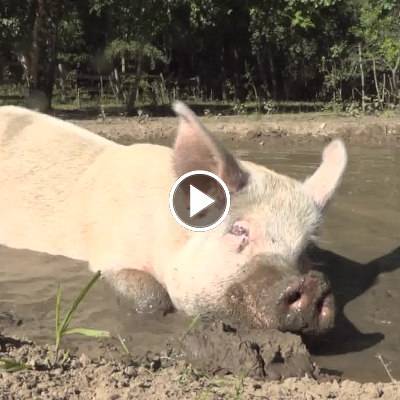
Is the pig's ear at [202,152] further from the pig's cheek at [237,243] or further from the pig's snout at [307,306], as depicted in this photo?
the pig's snout at [307,306]

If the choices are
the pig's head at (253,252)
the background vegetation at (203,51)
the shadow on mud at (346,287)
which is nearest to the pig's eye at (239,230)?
the pig's head at (253,252)

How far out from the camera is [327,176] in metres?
4.15

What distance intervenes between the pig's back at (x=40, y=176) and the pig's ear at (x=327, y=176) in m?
1.65

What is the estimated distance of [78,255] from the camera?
4902mm

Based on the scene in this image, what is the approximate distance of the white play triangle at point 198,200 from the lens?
3838 millimetres

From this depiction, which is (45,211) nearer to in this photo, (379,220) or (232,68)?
(379,220)

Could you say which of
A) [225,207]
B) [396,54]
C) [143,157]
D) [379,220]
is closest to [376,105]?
[396,54]

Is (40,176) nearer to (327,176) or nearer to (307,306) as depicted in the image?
(327,176)

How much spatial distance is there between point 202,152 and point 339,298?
1.38m

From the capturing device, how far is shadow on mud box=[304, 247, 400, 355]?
373 centimetres

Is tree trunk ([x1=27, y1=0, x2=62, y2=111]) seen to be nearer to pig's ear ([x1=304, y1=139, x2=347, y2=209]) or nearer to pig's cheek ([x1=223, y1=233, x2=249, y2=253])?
pig's ear ([x1=304, y1=139, x2=347, y2=209])
